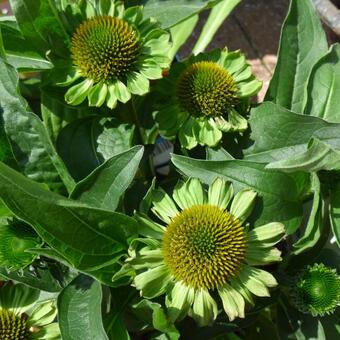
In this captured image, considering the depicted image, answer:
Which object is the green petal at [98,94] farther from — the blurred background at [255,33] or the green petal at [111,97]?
the blurred background at [255,33]

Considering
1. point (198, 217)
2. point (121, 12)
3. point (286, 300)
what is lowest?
point (286, 300)

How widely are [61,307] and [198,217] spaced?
21cm

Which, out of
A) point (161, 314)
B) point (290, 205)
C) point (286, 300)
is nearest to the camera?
point (161, 314)

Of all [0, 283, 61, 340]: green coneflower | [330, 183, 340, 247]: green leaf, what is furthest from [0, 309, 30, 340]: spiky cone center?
[330, 183, 340, 247]: green leaf

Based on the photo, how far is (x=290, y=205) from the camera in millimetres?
864

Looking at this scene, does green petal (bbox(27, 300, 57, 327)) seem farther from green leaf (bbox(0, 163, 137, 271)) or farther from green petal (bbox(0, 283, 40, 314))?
green leaf (bbox(0, 163, 137, 271))

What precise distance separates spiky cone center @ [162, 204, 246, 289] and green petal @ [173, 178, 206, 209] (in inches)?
1.2

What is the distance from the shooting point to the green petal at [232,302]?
77 cm

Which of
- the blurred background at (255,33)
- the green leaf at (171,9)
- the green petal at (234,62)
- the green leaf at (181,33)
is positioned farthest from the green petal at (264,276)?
the blurred background at (255,33)

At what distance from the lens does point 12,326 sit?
2.82ft

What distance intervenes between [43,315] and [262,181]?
37cm

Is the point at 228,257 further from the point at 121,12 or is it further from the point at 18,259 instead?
the point at 121,12

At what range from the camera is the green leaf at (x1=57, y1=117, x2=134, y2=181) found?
94cm

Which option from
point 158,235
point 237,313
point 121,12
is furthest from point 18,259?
point 121,12
